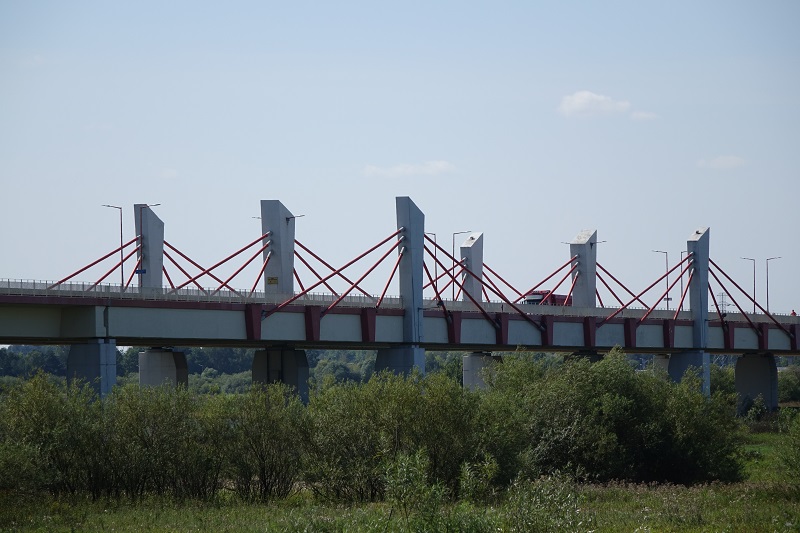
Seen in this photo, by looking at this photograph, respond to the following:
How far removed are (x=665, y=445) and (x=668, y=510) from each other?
553 inches

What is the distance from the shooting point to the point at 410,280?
72.4 metres

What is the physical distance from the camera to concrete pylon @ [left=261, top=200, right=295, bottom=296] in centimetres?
6794

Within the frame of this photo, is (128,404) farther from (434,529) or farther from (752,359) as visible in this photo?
(752,359)

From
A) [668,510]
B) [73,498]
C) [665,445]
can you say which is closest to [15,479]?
[73,498]

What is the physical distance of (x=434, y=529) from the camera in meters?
30.2

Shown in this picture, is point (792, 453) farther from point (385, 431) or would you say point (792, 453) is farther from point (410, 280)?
point (410, 280)

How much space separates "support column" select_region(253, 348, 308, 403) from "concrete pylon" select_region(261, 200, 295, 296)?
3.84m

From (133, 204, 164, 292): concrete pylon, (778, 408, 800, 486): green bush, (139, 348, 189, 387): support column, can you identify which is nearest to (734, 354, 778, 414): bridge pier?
(139, 348, 189, 387): support column

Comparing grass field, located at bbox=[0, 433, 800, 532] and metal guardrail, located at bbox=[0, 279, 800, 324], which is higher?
metal guardrail, located at bbox=[0, 279, 800, 324]

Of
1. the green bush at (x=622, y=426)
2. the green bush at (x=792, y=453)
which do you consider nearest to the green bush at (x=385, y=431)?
Answer: the green bush at (x=622, y=426)

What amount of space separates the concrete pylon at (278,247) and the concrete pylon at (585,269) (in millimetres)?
29780

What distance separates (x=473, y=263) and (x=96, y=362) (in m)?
36.1

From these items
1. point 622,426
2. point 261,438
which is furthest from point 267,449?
point 622,426

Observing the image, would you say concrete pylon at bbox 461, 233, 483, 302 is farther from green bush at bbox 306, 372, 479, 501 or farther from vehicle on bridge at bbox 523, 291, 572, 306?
green bush at bbox 306, 372, 479, 501
